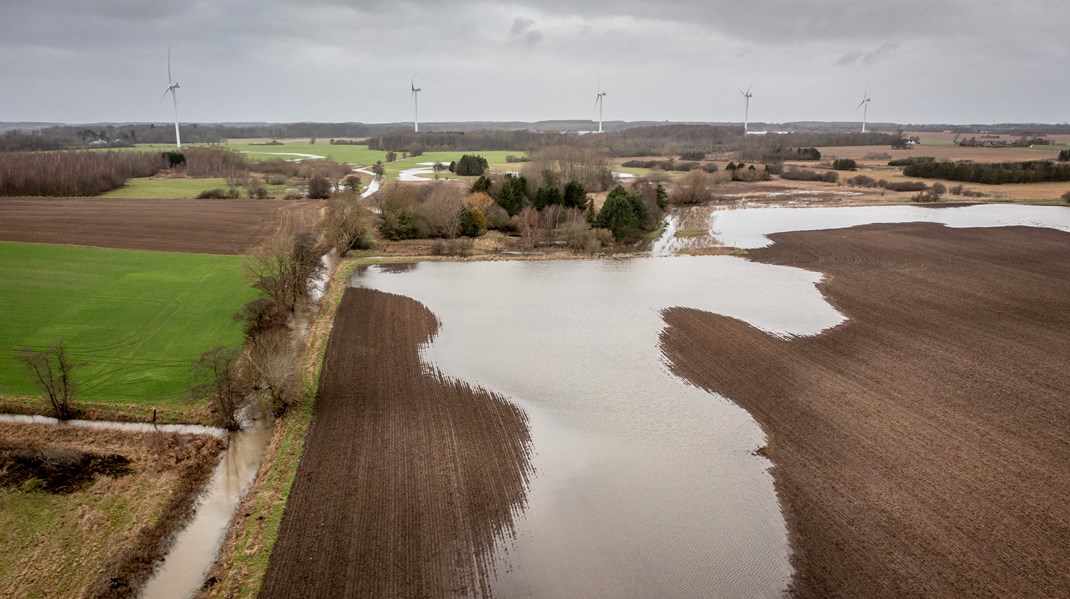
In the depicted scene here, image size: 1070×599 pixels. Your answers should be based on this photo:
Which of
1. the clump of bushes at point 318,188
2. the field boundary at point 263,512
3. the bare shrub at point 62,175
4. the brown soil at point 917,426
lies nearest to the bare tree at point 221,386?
the field boundary at point 263,512

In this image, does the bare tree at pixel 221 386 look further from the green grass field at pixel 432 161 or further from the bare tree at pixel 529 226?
the green grass field at pixel 432 161

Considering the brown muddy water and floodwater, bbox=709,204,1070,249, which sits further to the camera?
floodwater, bbox=709,204,1070,249

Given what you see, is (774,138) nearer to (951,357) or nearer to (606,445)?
(951,357)

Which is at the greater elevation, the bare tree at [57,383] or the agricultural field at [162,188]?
the agricultural field at [162,188]

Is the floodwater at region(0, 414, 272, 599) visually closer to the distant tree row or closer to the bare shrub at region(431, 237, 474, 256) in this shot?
the bare shrub at region(431, 237, 474, 256)

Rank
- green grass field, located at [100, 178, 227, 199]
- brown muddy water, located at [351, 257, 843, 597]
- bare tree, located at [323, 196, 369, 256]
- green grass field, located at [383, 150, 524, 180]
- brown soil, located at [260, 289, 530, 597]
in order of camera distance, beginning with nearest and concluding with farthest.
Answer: brown soil, located at [260, 289, 530, 597], brown muddy water, located at [351, 257, 843, 597], bare tree, located at [323, 196, 369, 256], green grass field, located at [100, 178, 227, 199], green grass field, located at [383, 150, 524, 180]

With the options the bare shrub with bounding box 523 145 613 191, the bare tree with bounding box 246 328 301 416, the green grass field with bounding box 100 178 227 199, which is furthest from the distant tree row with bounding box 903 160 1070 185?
the green grass field with bounding box 100 178 227 199

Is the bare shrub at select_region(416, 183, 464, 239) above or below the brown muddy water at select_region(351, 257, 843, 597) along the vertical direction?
above
